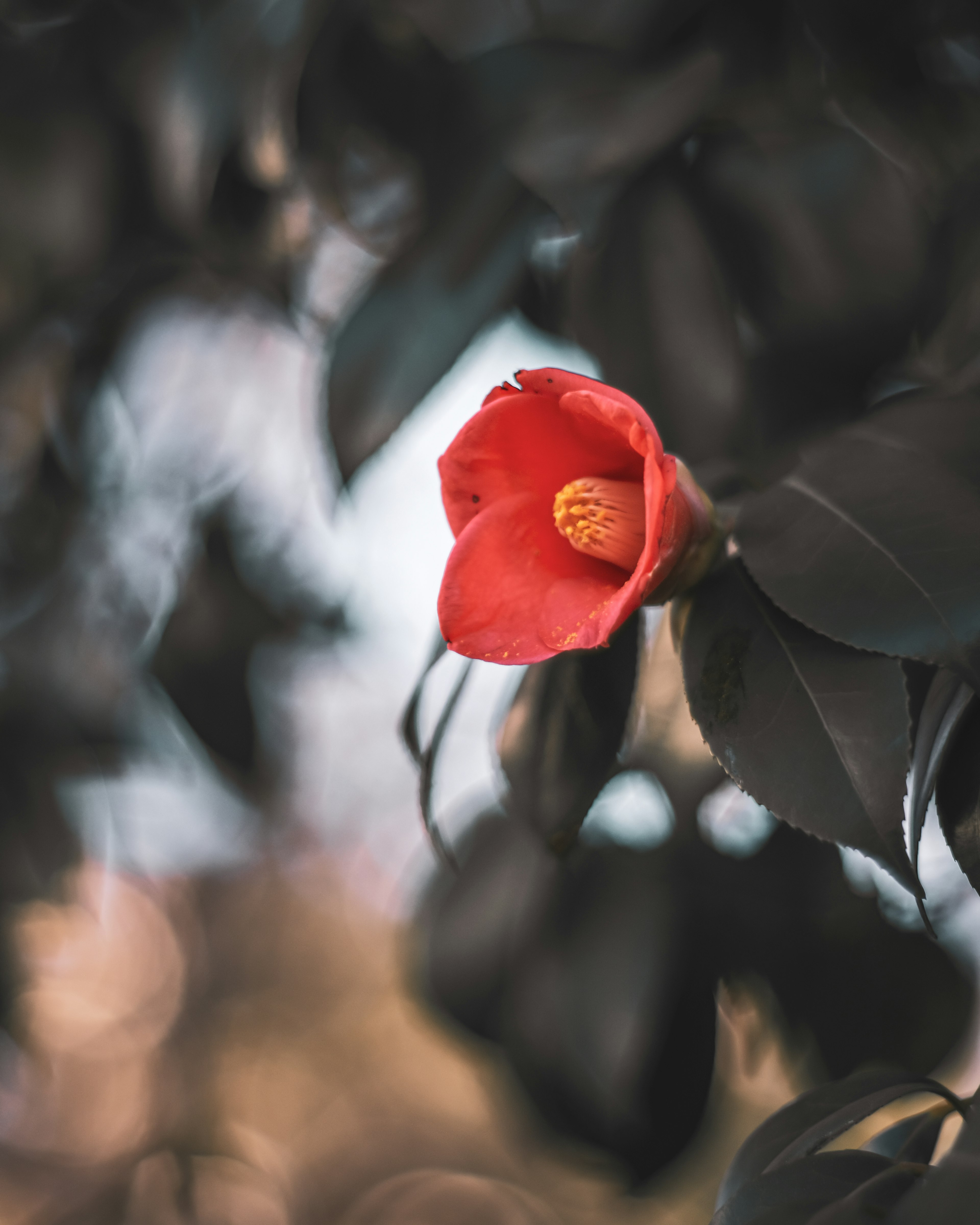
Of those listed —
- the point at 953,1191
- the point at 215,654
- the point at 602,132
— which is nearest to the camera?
the point at 953,1191

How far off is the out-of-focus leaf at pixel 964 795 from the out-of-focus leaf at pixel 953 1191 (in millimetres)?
91

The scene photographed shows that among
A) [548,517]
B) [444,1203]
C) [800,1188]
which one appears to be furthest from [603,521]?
[444,1203]

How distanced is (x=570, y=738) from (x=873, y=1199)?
20cm

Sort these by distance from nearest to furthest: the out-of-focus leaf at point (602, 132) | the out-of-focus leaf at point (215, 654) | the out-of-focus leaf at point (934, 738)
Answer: the out-of-focus leaf at point (934, 738) → the out-of-focus leaf at point (602, 132) → the out-of-focus leaf at point (215, 654)

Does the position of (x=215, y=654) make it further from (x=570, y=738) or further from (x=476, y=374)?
(x=570, y=738)

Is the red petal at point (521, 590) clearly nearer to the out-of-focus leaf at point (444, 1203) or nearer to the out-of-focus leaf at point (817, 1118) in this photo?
the out-of-focus leaf at point (817, 1118)

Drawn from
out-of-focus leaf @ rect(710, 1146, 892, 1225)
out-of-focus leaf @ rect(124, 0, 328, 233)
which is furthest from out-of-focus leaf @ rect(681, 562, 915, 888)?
out-of-focus leaf @ rect(124, 0, 328, 233)

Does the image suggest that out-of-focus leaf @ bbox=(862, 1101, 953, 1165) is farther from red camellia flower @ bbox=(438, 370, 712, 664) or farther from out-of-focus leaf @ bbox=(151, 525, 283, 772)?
out-of-focus leaf @ bbox=(151, 525, 283, 772)

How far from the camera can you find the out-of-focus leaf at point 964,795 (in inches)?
12.1

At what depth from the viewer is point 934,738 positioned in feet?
1.11

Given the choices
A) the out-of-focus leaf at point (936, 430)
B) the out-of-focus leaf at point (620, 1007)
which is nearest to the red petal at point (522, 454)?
the out-of-focus leaf at point (936, 430)

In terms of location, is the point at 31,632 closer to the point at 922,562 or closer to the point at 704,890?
the point at 704,890

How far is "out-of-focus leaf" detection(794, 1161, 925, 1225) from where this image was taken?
10.8 inches

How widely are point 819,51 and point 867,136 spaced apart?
0.26ft
